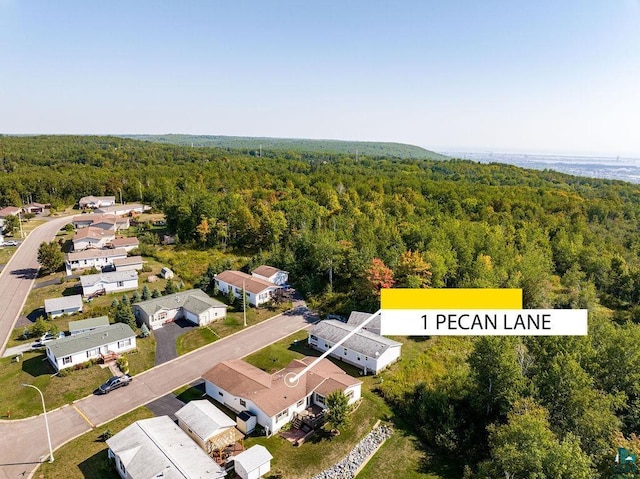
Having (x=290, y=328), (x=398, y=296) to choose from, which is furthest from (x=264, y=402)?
(x=398, y=296)

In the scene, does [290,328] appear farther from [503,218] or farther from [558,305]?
[503,218]

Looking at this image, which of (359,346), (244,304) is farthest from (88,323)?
(359,346)

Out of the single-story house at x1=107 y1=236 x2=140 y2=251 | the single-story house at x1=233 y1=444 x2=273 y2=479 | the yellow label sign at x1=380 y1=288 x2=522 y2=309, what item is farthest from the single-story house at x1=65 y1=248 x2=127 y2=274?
the yellow label sign at x1=380 y1=288 x2=522 y2=309

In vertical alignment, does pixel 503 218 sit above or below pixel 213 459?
above

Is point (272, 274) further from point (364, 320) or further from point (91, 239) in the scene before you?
point (91, 239)

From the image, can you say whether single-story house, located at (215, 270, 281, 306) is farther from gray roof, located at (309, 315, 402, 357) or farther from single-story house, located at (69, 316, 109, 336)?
single-story house, located at (69, 316, 109, 336)

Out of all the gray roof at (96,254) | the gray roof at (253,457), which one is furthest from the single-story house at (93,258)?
the gray roof at (253,457)
